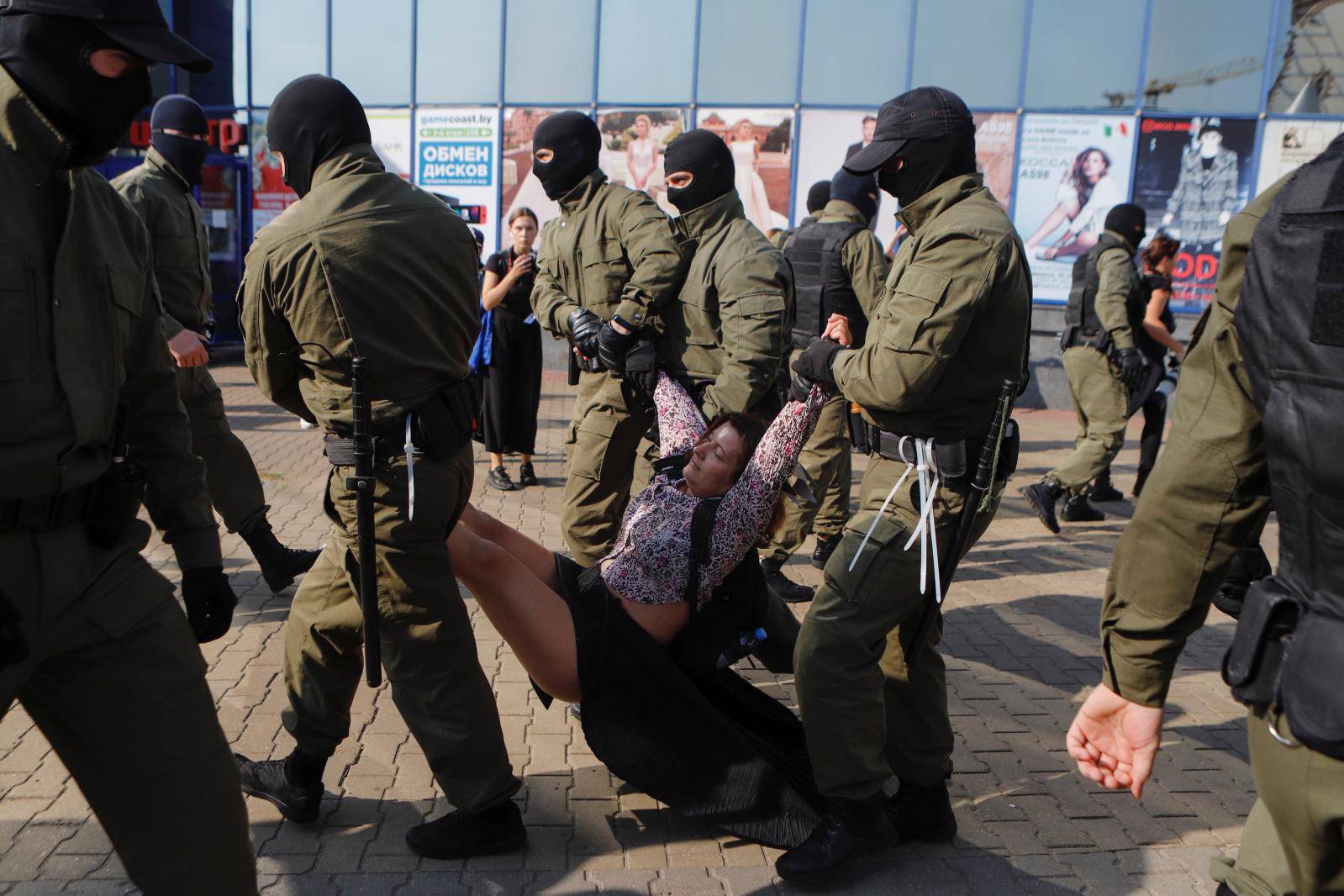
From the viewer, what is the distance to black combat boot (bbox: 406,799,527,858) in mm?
2961

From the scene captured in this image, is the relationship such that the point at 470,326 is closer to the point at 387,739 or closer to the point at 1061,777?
the point at 387,739

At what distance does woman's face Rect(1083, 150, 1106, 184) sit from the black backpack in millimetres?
11434

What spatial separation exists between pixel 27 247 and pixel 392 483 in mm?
1127

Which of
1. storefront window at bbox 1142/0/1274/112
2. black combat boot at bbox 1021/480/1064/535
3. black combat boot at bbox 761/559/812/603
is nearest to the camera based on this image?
black combat boot at bbox 761/559/812/603

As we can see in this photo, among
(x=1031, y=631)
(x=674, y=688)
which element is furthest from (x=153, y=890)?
(x=1031, y=631)

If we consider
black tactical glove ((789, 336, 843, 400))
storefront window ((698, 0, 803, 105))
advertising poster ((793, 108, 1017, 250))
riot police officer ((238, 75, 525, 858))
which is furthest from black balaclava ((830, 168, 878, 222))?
storefront window ((698, 0, 803, 105))

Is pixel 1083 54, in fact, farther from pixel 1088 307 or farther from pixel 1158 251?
pixel 1088 307

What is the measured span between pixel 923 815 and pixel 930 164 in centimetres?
192

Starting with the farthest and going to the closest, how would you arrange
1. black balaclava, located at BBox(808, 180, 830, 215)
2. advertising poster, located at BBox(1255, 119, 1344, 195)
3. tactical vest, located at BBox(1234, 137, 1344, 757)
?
advertising poster, located at BBox(1255, 119, 1344, 195)
black balaclava, located at BBox(808, 180, 830, 215)
tactical vest, located at BBox(1234, 137, 1344, 757)

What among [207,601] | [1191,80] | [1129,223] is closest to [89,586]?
[207,601]

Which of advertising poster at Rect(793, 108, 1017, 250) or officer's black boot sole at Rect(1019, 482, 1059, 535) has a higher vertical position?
advertising poster at Rect(793, 108, 1017, 250)

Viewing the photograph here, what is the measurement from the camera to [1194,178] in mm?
12852

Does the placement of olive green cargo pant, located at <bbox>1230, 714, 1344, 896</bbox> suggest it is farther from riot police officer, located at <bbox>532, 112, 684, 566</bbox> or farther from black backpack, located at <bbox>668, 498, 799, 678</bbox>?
riot police officer, located at <bbox>532, 112, 684, 566</bbox>

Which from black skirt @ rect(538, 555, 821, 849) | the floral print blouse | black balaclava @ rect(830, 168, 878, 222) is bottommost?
black skirt @ rect(538, 555, 821, 849)
